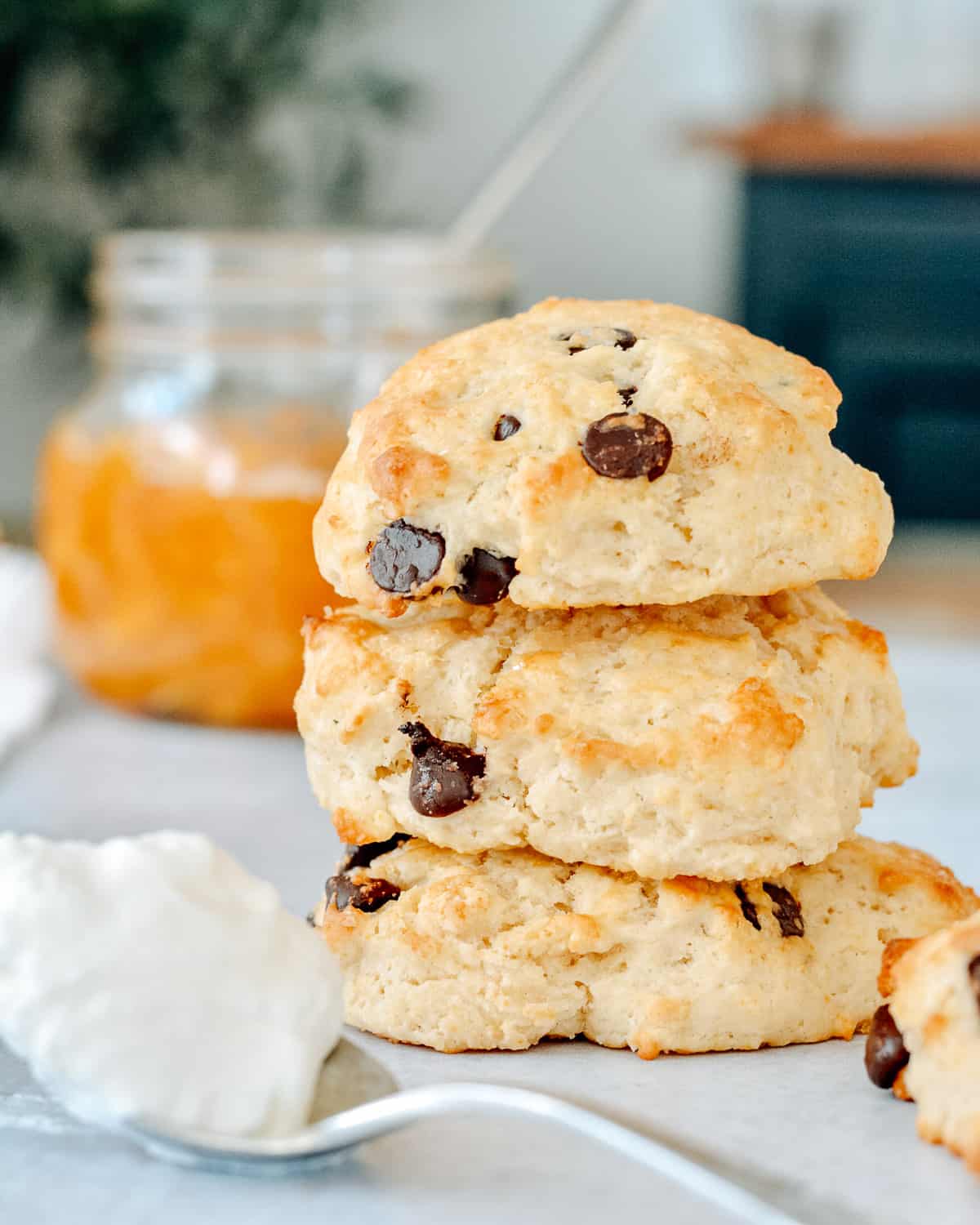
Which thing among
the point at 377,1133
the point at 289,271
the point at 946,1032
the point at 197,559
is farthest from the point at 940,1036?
the point at 289,271

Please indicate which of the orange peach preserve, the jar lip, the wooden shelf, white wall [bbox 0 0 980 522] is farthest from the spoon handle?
white wall [bbox 0 0 980 522]

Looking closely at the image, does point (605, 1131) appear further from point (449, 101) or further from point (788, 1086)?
point (449, 101)

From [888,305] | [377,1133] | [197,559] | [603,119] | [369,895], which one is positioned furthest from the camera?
[603,119]

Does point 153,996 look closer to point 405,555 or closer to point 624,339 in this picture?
point 405,555

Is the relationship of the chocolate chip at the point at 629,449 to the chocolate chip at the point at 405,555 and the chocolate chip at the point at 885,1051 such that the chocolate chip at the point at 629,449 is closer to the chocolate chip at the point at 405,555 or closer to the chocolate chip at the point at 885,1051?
the chocolate chip at the point at 405,555

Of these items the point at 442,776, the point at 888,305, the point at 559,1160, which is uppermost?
the point at 442,776

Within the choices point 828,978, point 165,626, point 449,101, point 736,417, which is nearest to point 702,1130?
point 828,978

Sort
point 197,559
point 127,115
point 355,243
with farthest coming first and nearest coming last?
1. point 127,115
2. point 355,243
3. point 197,559

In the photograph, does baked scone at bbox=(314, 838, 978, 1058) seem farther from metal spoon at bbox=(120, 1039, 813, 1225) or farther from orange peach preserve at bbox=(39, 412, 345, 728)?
orange peach preserve at bbox=(39, 412, 345, 728)
